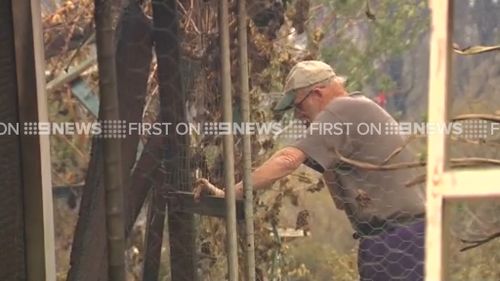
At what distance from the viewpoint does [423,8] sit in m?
2.07

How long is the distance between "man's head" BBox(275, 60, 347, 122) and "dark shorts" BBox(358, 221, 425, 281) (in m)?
0.35

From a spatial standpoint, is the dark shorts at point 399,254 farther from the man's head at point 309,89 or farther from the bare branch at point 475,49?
the bare branch at point 475,49

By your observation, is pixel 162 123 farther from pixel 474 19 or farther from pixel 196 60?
pixel 474 19

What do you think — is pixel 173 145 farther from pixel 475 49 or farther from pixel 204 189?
pixel 475 49

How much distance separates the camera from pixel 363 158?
189 cm

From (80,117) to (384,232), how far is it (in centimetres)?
186

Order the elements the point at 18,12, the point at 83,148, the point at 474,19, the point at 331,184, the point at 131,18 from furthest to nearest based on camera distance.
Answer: the point at 83,148
the point at 331,184
the point at 474,19
the point at 131,18
the point at 18,12

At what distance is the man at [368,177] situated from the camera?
189 cm

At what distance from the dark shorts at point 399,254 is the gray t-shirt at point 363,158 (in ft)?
0.10

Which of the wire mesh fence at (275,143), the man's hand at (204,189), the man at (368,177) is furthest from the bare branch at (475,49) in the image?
the man's hand at (204,189)

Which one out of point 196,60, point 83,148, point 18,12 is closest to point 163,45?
point 196,60

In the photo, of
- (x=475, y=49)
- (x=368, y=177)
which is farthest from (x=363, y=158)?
(x=475, y=49)

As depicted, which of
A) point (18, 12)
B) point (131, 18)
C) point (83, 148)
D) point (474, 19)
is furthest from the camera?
point (83, 148)

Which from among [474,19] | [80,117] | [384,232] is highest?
[474,19]
